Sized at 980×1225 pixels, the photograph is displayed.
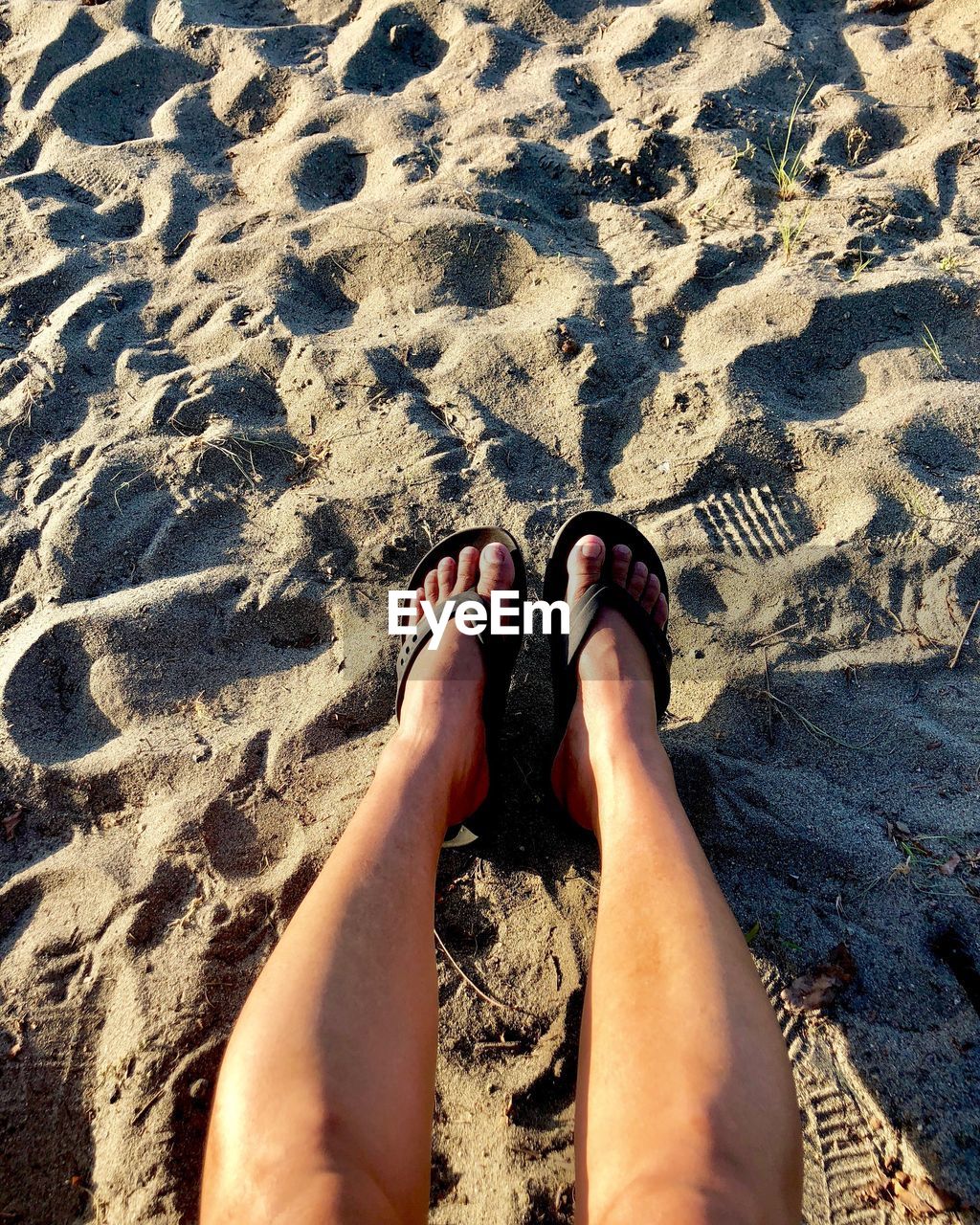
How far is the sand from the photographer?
1.30 m

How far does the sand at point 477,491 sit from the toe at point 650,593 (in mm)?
86

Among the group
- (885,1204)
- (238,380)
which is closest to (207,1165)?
(885,1204)

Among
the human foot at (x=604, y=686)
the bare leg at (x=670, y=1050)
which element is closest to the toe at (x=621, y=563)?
the human foot at (x=604, y=686)

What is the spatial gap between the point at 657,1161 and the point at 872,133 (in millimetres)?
2991

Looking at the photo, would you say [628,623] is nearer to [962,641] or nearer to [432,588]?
[432,588]

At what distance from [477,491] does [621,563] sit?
1.48 feet

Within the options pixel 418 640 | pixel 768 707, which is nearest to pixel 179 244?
pixel 418 640

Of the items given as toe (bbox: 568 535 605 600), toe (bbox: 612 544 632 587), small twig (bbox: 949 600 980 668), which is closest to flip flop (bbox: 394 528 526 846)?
toe (bbox: 568 535 605 600)

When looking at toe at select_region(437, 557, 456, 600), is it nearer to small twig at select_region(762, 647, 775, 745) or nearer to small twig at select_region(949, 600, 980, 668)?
small twig at select_region(762, 647, 775, 745)

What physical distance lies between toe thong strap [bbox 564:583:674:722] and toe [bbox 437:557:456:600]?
307mm

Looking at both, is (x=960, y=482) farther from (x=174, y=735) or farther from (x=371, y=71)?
(x=371, y=71)

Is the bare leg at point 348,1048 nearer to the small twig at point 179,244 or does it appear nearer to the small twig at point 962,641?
the small twig at point 962,641

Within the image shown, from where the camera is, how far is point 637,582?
1825mm
